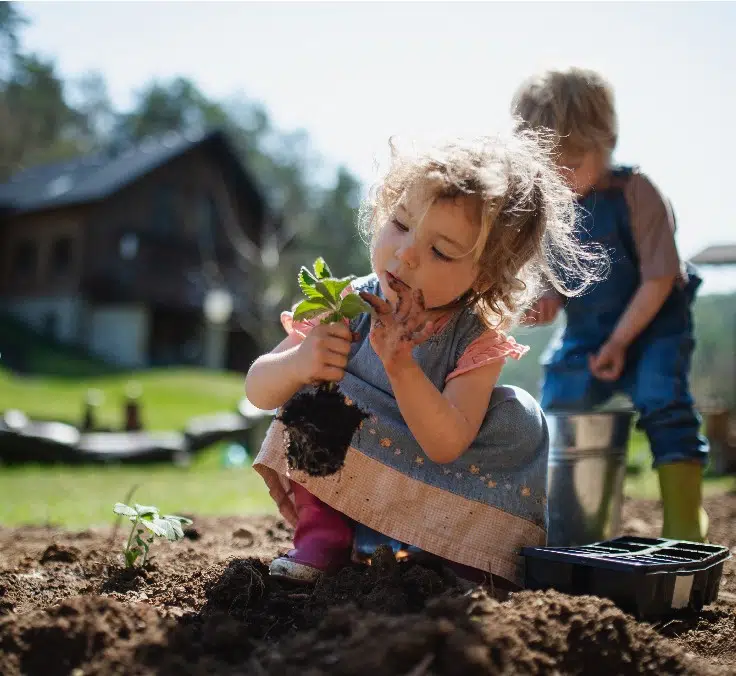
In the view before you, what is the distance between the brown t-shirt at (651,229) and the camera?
115 inches

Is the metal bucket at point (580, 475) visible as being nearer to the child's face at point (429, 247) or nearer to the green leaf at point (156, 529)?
the child's face at point (429, 247)

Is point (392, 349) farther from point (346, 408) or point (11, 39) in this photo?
point (11, 39)

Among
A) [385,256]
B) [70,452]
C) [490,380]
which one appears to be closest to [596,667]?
[490,380]

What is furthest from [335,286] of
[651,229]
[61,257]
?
[61,257]

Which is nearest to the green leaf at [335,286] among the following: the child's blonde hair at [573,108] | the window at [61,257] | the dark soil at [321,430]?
the dark soil at [321,430]

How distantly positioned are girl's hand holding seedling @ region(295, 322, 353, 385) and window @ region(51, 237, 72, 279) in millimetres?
21556

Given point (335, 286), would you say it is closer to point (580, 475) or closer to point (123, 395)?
point (580, 475)

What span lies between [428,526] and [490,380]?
0.41 meters

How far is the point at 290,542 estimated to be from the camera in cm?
285

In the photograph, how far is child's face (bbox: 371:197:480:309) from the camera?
1.99 meters

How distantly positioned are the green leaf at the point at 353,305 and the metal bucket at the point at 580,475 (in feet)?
3.79

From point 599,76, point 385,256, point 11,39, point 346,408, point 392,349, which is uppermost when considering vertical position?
point 11,39

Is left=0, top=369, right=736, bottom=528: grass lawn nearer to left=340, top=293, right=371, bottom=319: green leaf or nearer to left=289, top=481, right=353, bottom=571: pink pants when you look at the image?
left=289, top=481, right=353, bottom=571: pink pants

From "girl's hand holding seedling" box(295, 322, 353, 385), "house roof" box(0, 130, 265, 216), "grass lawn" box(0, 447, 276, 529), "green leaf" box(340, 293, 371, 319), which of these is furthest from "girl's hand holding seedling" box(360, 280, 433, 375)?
"house roof" box(0, 130, 265, 216)
